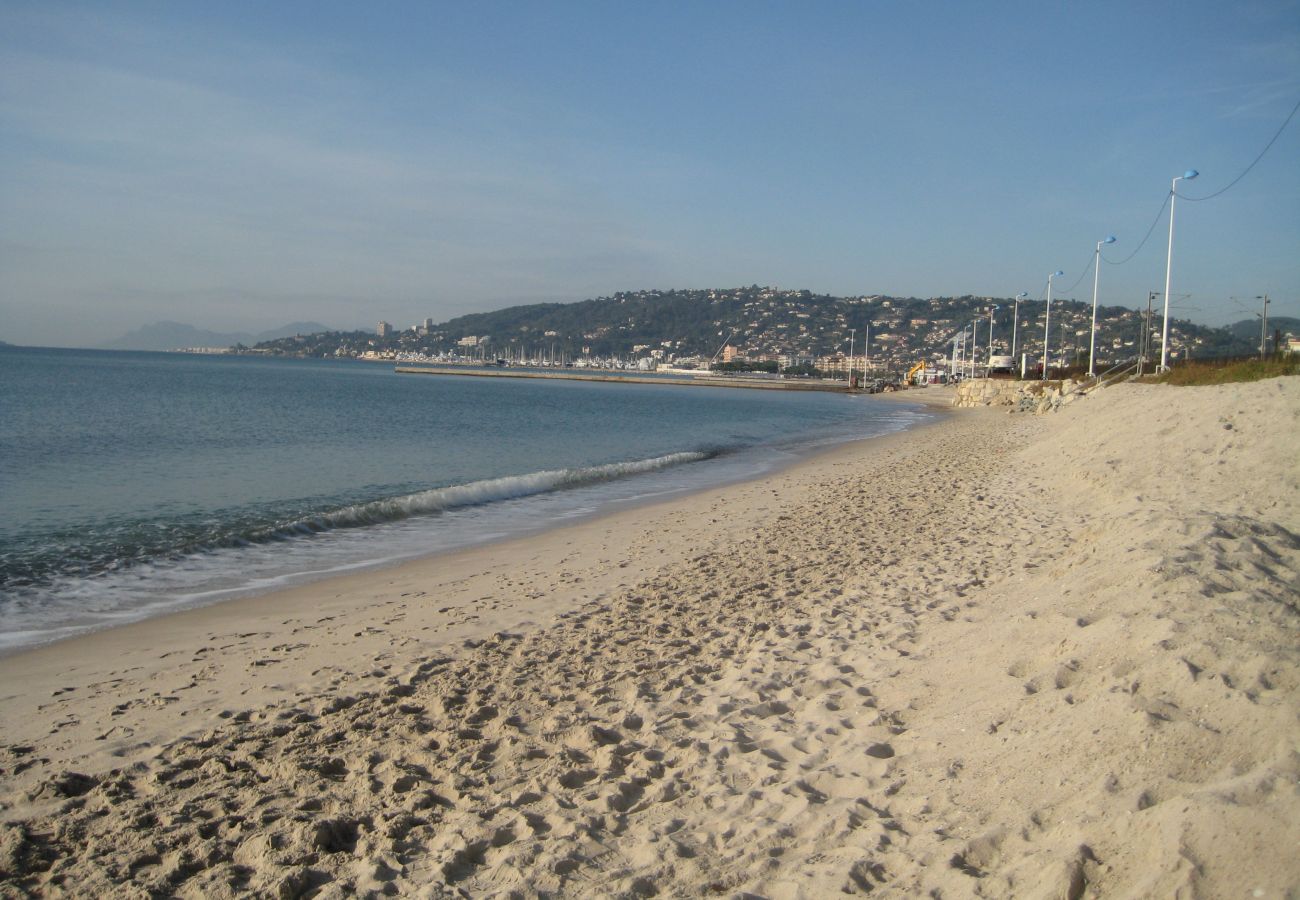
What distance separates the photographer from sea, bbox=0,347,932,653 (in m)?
9.43

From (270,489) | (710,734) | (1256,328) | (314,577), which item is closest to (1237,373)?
(710,734)

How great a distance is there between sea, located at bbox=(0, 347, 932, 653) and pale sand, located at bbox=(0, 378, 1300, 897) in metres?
1.92

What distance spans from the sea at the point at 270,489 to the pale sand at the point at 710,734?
1.92 metres

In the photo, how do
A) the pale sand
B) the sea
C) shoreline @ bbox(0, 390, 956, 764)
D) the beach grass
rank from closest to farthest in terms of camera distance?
1. the pale sand
2. shoreline @ bbox(0, 390, 956, 764)
3. the sea
4. the beach grass

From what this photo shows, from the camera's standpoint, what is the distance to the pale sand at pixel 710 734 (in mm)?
3221

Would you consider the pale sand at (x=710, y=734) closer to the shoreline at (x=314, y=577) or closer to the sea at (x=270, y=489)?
the shoreline at (x=314, y=577)

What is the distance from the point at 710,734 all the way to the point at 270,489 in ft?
45.1

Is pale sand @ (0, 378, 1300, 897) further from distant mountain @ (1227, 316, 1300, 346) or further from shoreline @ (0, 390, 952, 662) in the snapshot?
distant mountain @ (1227, 316, 1300, 346)

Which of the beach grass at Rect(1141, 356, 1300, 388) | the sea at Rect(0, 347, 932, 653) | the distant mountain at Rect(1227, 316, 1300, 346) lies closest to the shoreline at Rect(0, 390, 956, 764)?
the sea at Rect(0, 347, 932, 653)

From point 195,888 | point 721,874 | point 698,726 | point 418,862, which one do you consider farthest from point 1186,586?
point 195,888

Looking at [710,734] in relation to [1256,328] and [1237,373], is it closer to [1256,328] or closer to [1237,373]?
[1237,373]

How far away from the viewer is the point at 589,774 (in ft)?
14.0

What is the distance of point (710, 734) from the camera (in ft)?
15.4

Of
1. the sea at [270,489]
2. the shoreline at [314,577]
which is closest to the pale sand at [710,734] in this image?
the shoreline at [314,577]
